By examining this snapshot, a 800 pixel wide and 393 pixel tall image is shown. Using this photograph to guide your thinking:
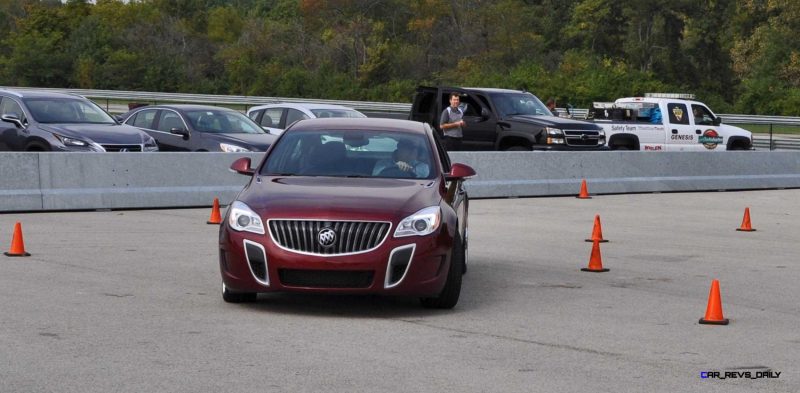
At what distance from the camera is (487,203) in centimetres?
2180

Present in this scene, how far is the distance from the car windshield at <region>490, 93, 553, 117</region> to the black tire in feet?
51.4

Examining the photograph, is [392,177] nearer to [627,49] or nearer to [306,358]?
[306,358]

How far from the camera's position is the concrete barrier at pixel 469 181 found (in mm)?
18125

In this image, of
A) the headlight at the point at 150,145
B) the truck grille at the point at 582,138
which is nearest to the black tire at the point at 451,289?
the headlight at the point at 150,145

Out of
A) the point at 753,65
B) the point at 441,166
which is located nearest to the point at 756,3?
the point at 753,65

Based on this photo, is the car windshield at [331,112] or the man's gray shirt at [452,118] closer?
the man's gray shirt at [452,118]

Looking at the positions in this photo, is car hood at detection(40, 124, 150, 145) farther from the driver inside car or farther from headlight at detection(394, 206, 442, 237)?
headlight at detection(394, 206, 442, 237)

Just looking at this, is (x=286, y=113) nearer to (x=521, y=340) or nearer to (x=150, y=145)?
(x=150, y=145)

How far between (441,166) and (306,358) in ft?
11.3

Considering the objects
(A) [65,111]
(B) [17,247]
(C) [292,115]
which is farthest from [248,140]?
(B) [17,247]

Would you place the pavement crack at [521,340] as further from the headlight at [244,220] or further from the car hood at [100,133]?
the car hood at [100,133]

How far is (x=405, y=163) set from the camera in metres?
10.9

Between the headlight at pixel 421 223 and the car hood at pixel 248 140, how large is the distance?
→ 40.7ft

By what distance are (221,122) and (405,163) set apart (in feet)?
41.8
